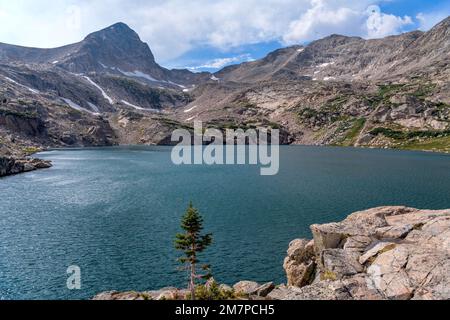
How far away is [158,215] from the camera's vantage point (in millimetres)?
85438

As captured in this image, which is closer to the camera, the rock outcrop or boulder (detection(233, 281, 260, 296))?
the rock outcrop

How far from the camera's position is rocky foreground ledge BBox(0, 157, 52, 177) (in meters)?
152

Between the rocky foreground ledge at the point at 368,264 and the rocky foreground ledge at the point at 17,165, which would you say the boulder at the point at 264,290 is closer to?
the rocky foreground ledge at the point at 368,264

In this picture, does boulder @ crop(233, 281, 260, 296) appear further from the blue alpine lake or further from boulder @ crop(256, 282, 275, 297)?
the blue alpine lake

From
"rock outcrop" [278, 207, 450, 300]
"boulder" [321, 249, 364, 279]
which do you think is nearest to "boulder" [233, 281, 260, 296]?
"rock outcrop" [278, 207, 450, 300]

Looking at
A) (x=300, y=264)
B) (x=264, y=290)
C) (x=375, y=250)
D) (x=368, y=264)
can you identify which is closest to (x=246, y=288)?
(x=264, y=290)

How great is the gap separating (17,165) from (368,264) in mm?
163387

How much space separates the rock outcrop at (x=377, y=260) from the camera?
112 feet

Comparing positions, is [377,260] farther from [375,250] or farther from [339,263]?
[339,263]

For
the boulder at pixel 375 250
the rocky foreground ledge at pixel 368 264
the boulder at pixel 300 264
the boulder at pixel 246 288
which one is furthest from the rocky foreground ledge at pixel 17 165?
the boulder at pixel 375 250

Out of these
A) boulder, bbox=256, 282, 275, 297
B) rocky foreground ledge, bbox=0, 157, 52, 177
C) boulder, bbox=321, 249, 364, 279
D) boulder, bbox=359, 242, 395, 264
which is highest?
rocky foreground ledge, bbox=0, 157, 52, 177

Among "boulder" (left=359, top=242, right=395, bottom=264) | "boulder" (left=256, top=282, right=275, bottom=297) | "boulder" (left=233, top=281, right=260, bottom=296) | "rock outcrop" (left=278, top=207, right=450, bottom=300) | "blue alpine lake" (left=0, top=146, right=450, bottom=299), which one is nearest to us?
"rock outcrop" (left=278, top=207, right=450, bottom=300)

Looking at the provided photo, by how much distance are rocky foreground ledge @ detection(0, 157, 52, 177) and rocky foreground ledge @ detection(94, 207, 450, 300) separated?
138 metres
